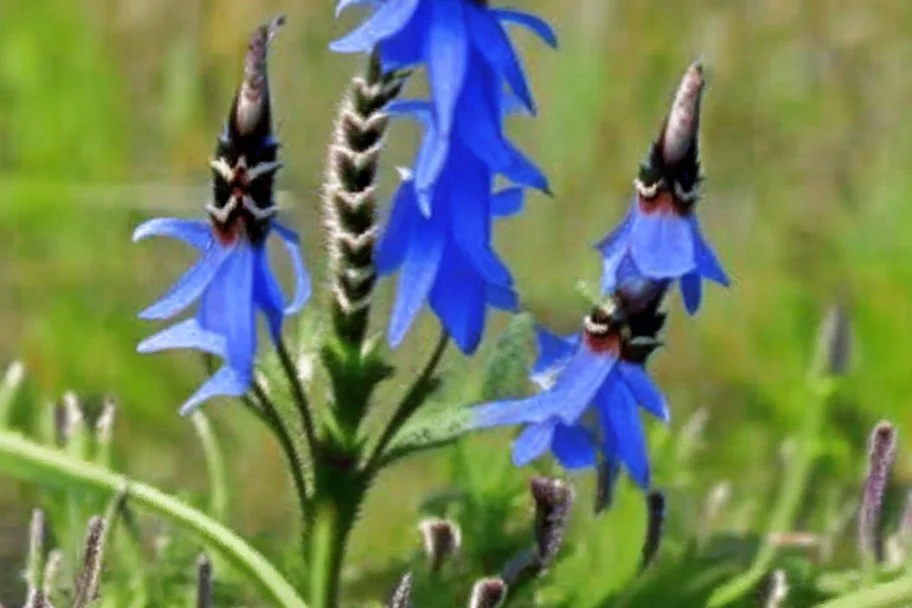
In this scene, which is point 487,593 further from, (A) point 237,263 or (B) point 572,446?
(A) point 237,263

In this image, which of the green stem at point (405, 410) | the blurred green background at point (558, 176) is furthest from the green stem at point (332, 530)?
the blurred green background at point (558, 176)

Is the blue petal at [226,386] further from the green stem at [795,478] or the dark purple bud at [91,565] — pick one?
the green stem at [795,478]

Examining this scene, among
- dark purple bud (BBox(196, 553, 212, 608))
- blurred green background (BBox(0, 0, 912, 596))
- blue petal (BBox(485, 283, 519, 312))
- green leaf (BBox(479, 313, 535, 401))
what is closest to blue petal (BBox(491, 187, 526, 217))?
blue petal (BBox(485, 283, 519, 312))

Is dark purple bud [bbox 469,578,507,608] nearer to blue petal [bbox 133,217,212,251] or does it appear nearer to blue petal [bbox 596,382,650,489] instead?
blue petal [bbox 596,382,650,489]

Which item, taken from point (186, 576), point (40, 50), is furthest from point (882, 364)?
point (40, 50)

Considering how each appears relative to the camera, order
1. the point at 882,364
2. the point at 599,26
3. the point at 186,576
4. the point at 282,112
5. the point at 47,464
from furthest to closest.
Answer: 1. the point at 599,26
2. the point at 282,112
3. the point at 882,364
4. the point at 186,576
5. the point at 47,464

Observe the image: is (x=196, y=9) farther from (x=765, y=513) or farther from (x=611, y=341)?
(x=611, y=341)
